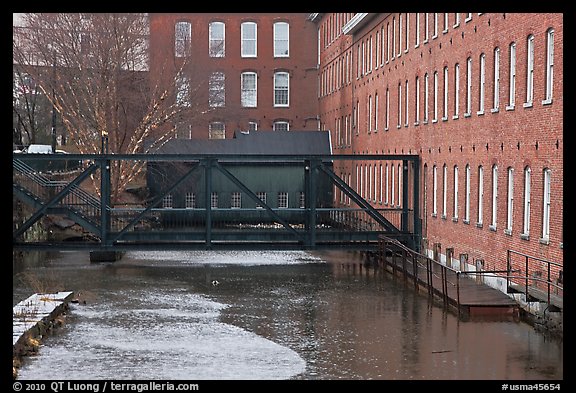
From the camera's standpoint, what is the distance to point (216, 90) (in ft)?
212

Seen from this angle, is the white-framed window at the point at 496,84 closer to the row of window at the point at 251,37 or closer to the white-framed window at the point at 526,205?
the white-framed window at the point at 526,205

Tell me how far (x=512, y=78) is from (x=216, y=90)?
1578 inches

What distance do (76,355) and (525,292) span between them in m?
10.0

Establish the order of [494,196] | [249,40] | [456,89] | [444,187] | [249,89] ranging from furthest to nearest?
[249,40], [249,89], [444,187], [456,89], [494,196]

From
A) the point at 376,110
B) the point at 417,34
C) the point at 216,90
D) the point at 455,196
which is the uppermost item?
the point at 417,34

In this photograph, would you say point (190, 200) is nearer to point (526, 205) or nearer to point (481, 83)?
point (481, 83)

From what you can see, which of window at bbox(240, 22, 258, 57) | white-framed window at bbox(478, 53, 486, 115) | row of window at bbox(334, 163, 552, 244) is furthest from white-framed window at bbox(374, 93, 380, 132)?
window at bbox(240, 22, 258, 57)

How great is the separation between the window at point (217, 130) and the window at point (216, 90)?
4.39 metres

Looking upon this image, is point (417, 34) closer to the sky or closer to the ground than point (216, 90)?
closer to the sky

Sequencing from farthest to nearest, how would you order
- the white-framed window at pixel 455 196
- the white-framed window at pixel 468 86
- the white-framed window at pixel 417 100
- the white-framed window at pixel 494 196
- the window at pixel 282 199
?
the window at pixel 282 199, the white-framed window at pixel 417 100, the white-framed window at pixel 455 196, the white-framed window at pixel 468 86, the white-framed window at pixel 494 196

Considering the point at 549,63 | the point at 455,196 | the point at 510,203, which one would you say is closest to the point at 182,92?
the point at 455,196

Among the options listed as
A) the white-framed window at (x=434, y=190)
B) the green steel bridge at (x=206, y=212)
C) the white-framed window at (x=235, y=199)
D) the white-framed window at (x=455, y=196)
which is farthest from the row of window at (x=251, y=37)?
the white-framed window at (x=455, y=196)

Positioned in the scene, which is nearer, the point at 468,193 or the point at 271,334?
the point at 271,334

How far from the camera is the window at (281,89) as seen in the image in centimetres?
7281
